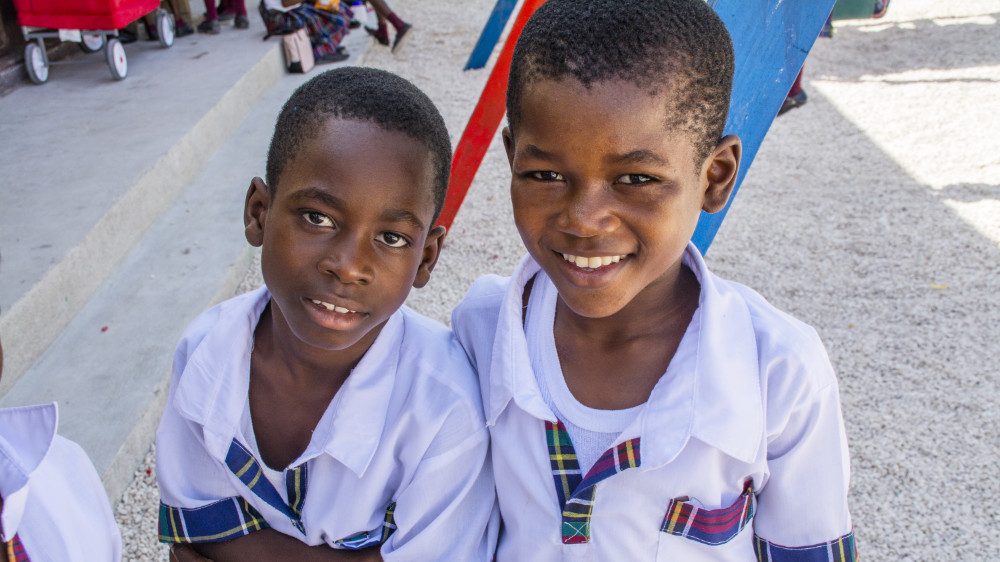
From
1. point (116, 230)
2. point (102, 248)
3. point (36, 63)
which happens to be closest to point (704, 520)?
point (102, 248)

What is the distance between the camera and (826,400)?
45.2 inches

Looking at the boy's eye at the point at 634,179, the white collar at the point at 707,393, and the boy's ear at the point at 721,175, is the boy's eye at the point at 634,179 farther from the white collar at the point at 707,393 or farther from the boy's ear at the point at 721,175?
the white collar at the point at 707,393

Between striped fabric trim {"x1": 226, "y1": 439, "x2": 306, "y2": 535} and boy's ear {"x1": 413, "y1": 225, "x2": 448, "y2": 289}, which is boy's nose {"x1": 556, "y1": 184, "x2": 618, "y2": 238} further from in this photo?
striped fabric trim {"x1": 226, "y1": 439, "x2": 306, "y2": 535}

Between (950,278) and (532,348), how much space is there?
2.66 metres

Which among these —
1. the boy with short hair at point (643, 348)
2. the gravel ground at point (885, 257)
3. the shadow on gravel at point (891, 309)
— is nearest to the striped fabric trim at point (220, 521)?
the boy with short hair at point (643, 348)

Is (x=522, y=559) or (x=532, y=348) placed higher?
(x=532, y=348)

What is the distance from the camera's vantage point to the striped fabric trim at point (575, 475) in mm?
1185

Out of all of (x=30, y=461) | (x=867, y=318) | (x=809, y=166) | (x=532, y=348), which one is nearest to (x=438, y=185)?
(x=532, y=348)

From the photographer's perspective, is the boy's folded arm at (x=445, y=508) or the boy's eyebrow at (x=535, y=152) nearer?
the boy's eyebrow at (x=535, y=152)

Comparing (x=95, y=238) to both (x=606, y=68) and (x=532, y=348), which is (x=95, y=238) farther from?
(x=606, y=68)

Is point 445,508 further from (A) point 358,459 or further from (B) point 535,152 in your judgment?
(B) point 535,152

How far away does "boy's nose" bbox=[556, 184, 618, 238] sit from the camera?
42.9 inches

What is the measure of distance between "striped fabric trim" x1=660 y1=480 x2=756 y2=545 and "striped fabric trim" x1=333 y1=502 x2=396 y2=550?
1.62 ft

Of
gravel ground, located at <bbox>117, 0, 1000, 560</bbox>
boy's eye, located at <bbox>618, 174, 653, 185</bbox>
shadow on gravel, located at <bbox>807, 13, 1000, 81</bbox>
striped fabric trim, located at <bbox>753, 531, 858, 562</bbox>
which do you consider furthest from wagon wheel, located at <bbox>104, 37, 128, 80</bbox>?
shadow on gravel, located at <bbox>807, 13, 1000, 81</bbox>
